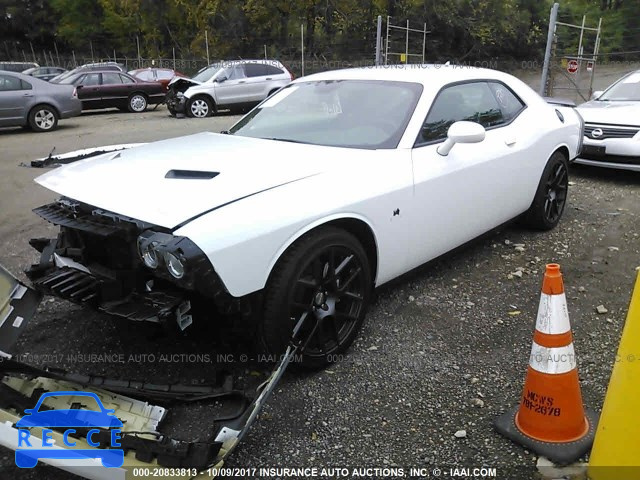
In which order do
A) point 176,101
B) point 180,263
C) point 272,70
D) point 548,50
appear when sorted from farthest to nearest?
point 272,70 < point 176,101 < point 548,50 < point 180,263

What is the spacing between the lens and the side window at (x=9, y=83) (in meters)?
11.8

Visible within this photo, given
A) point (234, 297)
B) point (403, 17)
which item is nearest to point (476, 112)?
point (234, 297)

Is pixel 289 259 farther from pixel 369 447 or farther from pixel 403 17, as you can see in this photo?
pixel 403 17

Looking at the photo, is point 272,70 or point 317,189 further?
point 272,70

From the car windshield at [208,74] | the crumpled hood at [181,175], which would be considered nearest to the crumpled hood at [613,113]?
the crumpled hood at [181,175]

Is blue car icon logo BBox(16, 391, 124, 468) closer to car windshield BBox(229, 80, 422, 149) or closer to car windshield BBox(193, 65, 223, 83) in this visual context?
car windshield BBox(229, 80, 422, 149)

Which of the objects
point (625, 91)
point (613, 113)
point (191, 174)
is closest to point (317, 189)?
point (191, 174)

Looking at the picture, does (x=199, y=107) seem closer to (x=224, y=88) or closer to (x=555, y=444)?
(x=224, y=88)

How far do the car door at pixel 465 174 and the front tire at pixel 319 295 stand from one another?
596mm

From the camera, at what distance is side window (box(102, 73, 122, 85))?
16.0 meters

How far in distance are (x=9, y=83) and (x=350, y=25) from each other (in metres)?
22.5

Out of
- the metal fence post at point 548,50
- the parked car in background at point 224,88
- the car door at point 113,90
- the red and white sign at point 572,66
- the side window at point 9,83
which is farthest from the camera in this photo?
the car door at point 113,90

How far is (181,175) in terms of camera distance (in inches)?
111

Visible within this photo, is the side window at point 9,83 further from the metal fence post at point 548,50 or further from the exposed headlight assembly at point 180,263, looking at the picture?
the exposed headlight assembly at point 180,263
